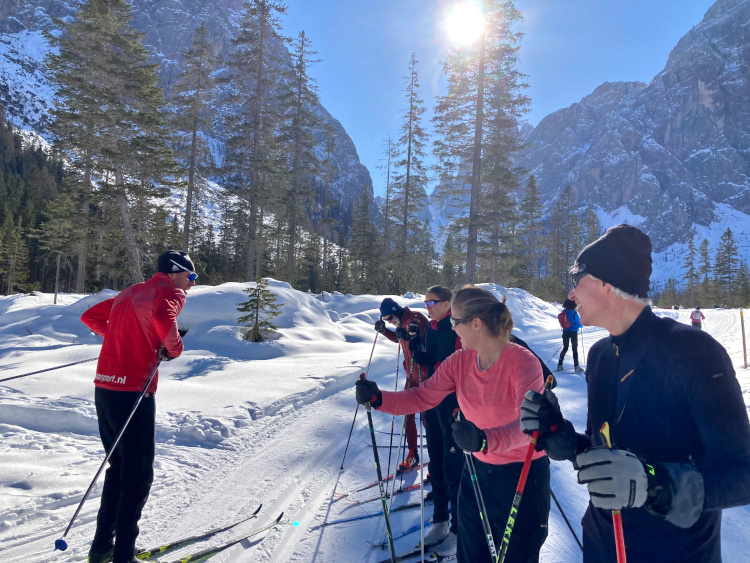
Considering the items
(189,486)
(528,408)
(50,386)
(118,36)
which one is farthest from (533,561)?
(118,36)

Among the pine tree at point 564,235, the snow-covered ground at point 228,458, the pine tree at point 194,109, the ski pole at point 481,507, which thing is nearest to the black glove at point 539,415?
the ski pole at point 481,507

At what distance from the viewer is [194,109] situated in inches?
985

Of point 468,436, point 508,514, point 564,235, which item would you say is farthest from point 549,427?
point 564,235

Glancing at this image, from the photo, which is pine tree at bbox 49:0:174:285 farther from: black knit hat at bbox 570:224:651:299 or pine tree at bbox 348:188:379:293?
pine tree at bbox 348:188:379:293

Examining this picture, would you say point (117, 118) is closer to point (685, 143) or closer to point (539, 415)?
point (539, 415)

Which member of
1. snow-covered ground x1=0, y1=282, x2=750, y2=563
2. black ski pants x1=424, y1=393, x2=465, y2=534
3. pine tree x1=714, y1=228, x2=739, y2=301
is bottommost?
snow-covered ground x1=0, y1=282, x2=750, y2=563

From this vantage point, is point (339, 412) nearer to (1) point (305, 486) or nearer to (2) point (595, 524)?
(1) point (305, 486)

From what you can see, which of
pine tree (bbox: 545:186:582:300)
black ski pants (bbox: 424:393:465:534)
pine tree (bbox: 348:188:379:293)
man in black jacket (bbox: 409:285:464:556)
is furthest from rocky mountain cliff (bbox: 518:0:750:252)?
black ski pants (bbox: 424:393:465:534)

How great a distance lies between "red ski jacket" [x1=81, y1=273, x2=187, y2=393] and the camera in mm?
3027

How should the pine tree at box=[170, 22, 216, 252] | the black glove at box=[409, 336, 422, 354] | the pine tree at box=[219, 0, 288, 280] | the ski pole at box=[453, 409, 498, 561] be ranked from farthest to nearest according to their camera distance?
the pine tree at box=[170, 22, 216, 252]
the pine tree at box=[219, 0, 288, 280]
the black glove at box=[409, 336, 422, 354]
the ski pole at box=[453, 409, 498, 561]

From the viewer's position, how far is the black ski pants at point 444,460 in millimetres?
3383

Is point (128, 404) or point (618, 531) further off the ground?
point (618, 531)

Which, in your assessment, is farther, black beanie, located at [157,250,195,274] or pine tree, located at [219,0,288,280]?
pine tree, located at [219,0,288,280]

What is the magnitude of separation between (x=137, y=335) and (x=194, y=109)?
2642 cm
